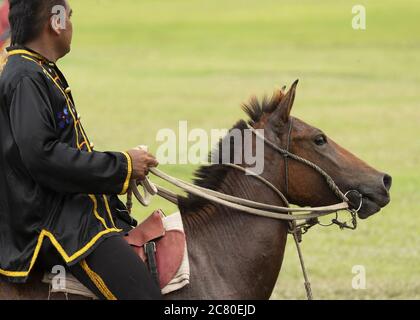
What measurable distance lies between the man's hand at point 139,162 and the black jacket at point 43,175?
4cm

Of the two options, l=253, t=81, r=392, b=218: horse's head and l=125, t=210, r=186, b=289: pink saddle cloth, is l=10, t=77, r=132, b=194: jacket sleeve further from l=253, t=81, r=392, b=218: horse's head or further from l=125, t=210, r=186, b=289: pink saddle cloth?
l=253, t=81, r=392, b=218: horse's head

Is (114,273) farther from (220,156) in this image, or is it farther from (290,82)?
(290,82)

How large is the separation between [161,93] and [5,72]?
24387 mm

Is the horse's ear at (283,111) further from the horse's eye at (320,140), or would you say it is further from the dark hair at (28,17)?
the dark hair at (28,17)

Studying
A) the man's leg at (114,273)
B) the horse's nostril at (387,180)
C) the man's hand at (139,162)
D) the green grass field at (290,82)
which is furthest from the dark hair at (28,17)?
the green grass field at (290,82)

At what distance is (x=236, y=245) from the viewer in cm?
608

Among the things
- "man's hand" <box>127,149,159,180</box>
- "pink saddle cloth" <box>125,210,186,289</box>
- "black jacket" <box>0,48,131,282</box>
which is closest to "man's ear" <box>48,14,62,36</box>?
"black jacket" <box>0,48,131,282</box>

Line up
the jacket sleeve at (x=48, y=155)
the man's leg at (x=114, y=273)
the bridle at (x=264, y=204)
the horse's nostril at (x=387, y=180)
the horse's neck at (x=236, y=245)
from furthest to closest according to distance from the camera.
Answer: the horse's nostril at (x=387, y=180)
the bridle at (x=264, y=204)
the horse's neck at (x=236, y=245)
the man's leg at (x=114, y=273)
the jacket sleeve at (x=48, y=155)

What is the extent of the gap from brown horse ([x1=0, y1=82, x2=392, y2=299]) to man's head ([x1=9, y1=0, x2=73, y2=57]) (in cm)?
125

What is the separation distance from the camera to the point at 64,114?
5555mm

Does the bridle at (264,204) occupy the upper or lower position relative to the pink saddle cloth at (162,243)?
upper

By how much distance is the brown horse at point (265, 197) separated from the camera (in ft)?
19.7

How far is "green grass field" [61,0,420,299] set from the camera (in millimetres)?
13188

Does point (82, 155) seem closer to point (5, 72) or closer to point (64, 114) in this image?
point (64, 114)
